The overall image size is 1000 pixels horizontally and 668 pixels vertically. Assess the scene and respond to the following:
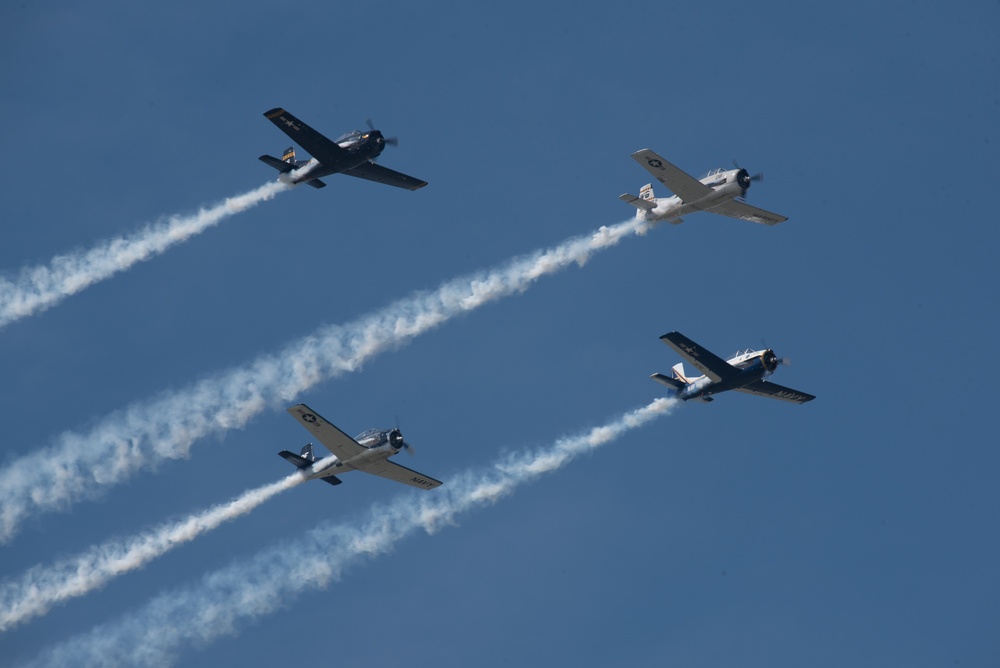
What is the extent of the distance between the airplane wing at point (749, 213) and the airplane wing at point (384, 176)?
16.3 meters

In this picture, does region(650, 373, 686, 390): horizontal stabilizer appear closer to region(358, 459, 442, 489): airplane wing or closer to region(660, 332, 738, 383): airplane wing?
region(660, 332, 738, 383): airplane wing

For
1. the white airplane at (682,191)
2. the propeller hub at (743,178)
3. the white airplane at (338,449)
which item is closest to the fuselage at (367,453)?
the white airplane at (338,449)

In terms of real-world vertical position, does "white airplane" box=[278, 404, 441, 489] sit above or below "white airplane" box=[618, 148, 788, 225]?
below

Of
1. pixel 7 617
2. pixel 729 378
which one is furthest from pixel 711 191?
pixel 7 617

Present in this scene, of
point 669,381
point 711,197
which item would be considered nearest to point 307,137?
point 711,197

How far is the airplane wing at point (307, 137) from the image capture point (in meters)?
75.8

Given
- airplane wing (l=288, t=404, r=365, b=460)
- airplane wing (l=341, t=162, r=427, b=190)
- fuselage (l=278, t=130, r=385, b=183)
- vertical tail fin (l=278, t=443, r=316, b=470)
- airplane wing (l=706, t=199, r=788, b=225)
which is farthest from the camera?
airplane wing (l=706, t=199, r=788, b=225)

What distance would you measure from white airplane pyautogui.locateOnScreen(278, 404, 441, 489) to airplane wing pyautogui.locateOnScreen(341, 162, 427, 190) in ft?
45.7

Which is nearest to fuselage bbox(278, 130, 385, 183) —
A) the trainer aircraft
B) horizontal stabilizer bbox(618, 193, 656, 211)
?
the trainer aircraft

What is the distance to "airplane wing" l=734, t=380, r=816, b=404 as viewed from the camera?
80.4 metres

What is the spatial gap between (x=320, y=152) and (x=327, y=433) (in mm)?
14559

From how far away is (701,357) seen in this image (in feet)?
248

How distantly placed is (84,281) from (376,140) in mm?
19565

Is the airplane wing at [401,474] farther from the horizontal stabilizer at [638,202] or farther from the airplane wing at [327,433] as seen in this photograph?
the horizontal stabilizer at [638,202]
